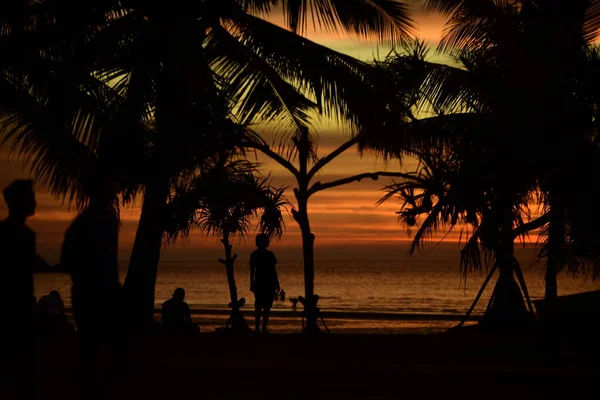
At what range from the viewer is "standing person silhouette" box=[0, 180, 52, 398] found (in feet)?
18.4

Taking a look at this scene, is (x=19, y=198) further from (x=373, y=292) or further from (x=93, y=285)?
(x=373, y=292)

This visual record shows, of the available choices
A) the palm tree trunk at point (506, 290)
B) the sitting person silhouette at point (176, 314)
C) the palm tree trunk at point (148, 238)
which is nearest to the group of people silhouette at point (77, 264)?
the palm tree trunk at point (148, 238)

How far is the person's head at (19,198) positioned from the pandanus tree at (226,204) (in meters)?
7.65

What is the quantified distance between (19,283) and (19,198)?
56 cm

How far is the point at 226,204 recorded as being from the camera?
15.4 m

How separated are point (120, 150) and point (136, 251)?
5.94ft

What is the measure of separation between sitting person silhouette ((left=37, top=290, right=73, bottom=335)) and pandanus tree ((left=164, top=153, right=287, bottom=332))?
232cm

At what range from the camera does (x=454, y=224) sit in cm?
1471

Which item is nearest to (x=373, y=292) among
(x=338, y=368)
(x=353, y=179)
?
(x=353, y=179)

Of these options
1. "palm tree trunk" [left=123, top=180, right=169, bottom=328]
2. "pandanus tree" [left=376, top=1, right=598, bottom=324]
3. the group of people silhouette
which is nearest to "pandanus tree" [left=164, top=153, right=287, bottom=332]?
"palm tree trunk" [left=123, top=180, right=169, bottom=328]

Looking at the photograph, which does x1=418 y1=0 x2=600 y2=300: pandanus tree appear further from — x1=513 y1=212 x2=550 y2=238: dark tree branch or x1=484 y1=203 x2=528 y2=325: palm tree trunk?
x1=513 y1=212 x2=550 y2=238: dark tree branch

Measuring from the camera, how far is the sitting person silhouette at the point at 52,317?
12.9 m

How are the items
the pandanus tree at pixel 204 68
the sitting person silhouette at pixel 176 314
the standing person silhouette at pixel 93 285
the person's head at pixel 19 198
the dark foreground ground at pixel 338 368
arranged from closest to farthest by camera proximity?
the person's head at pixel 19 198, the standing person silhouette at pixel 93 285, the dark foreground ground at pixel 338 368, the pandanus tree at pixel 204 68, the sitting person silhouette at pixel 176 314

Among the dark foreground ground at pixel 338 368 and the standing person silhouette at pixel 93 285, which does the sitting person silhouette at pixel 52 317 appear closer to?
the dark foreground ground at pixel 338 368
